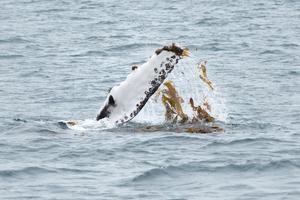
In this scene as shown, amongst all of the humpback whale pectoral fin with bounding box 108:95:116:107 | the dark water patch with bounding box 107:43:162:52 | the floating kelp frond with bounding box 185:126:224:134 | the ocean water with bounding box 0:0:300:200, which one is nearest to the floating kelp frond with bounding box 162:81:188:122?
the floating kelp frond with bounding box 185:126:224:134

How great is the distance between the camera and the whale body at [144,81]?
1648 centimetres

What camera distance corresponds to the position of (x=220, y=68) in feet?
90.6

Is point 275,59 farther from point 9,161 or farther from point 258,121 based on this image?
point 9,161

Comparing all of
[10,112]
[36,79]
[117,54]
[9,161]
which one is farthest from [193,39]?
[9,161]

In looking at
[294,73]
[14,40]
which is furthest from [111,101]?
[14,40]

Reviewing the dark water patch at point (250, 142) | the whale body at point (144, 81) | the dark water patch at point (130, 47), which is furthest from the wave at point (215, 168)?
the dark water patch at point (130, 47)

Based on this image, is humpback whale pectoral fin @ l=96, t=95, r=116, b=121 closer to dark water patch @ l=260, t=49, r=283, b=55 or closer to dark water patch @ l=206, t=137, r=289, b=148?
dark water patch @ l=206, t=137, r=289, b=148

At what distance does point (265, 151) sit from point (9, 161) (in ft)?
14.2

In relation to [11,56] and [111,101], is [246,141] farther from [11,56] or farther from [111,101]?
[11,56]

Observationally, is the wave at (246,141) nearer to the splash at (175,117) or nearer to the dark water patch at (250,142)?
the dark water patch at (250,142)

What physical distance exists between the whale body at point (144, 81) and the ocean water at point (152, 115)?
0.64 metres

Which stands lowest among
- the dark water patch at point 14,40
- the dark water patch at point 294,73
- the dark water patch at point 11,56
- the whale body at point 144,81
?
the dark water patch at point 294,73

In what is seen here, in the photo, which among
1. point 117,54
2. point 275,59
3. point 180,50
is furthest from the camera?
point 117,54

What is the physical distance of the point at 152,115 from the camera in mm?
19625
